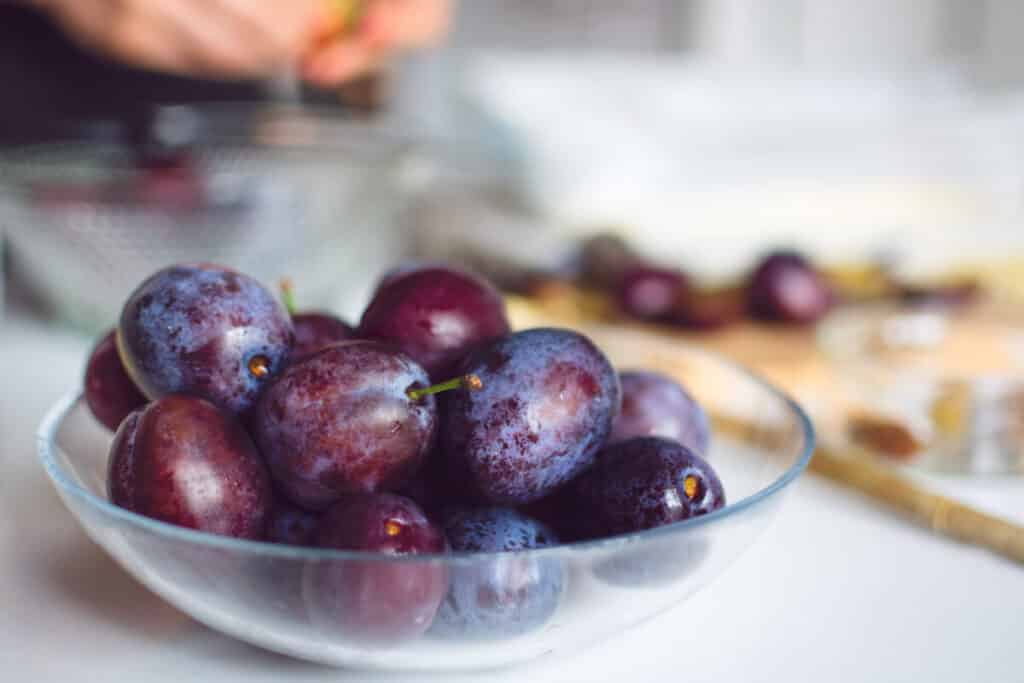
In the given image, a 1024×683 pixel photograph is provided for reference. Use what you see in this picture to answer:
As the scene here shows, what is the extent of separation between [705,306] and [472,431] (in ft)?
2.20

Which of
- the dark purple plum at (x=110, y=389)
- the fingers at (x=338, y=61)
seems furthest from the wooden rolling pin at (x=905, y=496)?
the fingers at (x=338, y=61)

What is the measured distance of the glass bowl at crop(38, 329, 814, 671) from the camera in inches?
14.4

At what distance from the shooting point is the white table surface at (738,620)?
1.48ft

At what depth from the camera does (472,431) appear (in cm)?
42

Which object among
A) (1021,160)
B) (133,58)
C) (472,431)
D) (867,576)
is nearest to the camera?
(472,431)

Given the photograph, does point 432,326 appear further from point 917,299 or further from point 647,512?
point 917,299

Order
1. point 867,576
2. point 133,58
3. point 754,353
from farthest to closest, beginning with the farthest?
1. point 133,58
2. point 754,353
3. point 867,576

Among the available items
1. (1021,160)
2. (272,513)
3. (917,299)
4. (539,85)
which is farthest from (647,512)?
(1021,160)

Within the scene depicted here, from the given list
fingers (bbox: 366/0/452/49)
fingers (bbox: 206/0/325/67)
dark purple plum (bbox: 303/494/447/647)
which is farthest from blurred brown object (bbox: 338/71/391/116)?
dark purple plum (bbox: 303/494/447/647)

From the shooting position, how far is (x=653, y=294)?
3.47 feet

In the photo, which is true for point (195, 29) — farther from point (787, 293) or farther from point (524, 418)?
point (524, 418)

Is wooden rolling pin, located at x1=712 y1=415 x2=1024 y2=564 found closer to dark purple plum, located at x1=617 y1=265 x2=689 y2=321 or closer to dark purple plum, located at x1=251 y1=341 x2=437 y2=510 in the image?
dark purple plum, located at x1=251 y1=341 x2=437 y2=510

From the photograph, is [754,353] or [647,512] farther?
[754,353]

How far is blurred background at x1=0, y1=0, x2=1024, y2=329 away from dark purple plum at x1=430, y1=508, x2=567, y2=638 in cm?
57
